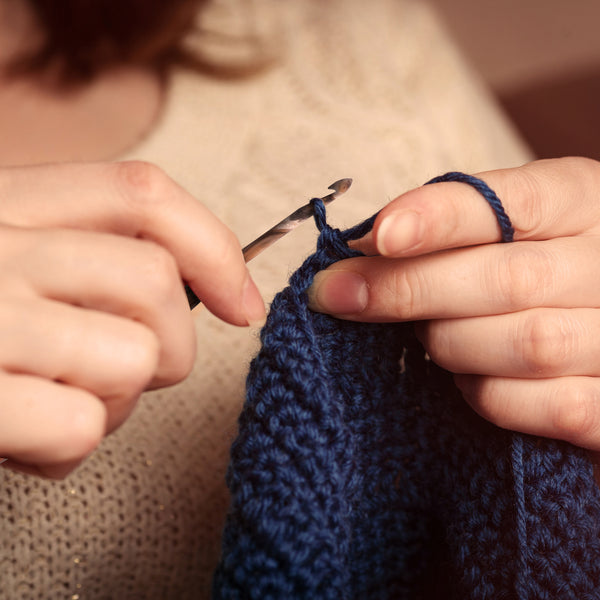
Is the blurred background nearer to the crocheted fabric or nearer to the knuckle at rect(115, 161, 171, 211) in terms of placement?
the crocheted fabric

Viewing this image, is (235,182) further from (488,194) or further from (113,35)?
(488,194)

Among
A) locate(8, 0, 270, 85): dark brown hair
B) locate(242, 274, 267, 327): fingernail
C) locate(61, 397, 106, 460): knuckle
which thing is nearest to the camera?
locate(61, 397, 106, 460): knuckle

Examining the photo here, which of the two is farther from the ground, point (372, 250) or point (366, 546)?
point (372, 250)

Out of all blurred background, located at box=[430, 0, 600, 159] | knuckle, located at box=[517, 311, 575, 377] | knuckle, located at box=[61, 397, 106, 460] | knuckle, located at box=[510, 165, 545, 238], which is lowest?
→ knuckle, located at box=[517, 311, 575, 377]

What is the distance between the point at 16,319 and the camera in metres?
0.36

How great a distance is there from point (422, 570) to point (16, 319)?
1.53 feet

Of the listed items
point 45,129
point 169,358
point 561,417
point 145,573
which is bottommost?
point 145,573

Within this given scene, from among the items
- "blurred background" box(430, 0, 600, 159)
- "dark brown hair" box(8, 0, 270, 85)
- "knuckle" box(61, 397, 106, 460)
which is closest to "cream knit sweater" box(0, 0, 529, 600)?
"dark brown hair" box(8, 0, 270, 85)

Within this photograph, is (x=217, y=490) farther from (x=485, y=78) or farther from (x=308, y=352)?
(x=485, y=78)

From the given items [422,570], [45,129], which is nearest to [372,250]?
[422,570]

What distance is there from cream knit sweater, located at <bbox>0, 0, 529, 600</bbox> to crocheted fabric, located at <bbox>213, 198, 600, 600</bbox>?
0.25m

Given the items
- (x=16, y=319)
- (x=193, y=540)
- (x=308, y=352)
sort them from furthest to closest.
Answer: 1. (x=193, y=540)
2. (x=308, y=352)
3. (x=16, y=319)

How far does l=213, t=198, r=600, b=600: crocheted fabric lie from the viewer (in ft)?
1.44

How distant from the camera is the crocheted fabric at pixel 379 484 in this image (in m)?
0.44
